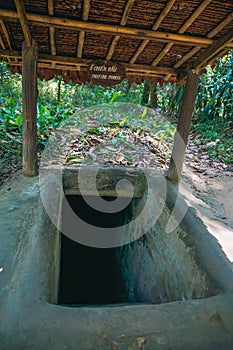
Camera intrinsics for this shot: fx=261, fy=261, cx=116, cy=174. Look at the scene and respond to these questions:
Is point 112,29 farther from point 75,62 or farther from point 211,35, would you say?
point 211,35

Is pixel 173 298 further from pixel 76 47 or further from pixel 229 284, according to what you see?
pixel 76 47

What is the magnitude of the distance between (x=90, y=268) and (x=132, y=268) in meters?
1.19

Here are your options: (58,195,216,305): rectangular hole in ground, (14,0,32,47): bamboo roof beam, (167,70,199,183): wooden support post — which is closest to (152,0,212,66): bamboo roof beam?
(167,70,199,183): wooden support post

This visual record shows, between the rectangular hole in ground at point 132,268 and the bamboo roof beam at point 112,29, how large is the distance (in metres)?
1.97

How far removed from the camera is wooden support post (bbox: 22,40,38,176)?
3.21 m

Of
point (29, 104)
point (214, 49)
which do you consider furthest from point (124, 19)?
point (29, 104)

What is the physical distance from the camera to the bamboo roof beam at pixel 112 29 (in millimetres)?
2592

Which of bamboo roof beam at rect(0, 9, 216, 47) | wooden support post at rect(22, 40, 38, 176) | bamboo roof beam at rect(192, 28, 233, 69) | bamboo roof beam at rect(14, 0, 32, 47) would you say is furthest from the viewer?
wooden support post at rect(22, 40, 38, 176)

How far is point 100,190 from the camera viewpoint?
3910 mm

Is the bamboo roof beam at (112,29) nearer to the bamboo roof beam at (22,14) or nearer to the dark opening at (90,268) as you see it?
the bamboo roof beam at (22,14)

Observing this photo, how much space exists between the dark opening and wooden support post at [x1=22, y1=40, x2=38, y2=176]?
38.5 inches

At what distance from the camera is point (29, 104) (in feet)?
11.3

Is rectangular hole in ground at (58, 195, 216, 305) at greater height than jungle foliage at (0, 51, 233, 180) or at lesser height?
lesser

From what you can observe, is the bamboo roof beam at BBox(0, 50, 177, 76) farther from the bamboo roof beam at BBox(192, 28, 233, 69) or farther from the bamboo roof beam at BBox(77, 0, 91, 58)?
the bamboo roof beam at BBox(192, 28, 233, 69)
